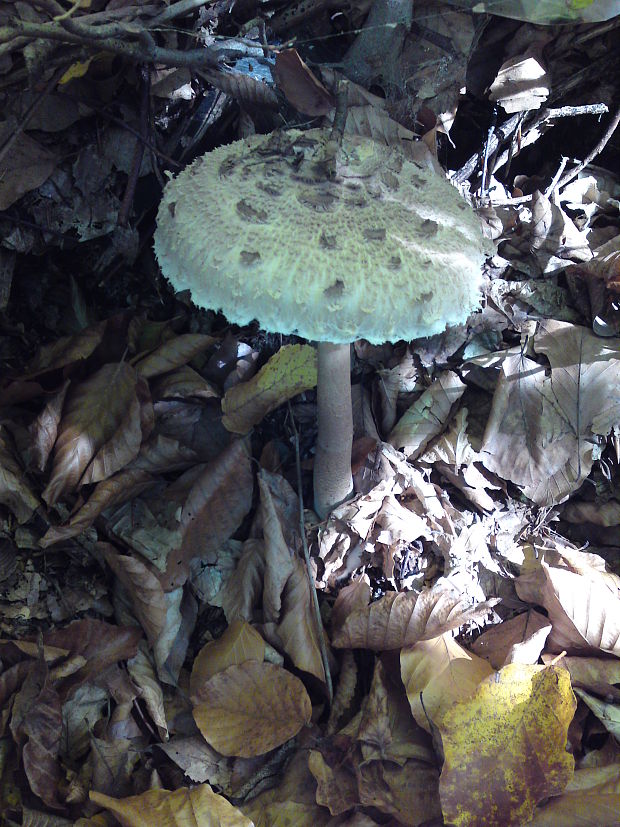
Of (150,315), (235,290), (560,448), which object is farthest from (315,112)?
(560,448)

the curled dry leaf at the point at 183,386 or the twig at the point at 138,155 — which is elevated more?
the twig at the point at 138,155

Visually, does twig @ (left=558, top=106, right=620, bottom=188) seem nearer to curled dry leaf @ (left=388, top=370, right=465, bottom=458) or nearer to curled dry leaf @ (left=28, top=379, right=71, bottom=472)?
curled dry leaf @ (left=388, top=370, right=465, bottom=458)

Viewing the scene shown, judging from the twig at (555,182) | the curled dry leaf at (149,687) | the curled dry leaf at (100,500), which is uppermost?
the twig at (555,182)

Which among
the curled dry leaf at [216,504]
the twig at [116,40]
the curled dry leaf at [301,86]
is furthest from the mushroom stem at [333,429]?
the twig at [116,40]

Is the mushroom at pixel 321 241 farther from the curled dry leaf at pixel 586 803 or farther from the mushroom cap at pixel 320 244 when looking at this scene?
the curled dry leaf at pixel 586 803

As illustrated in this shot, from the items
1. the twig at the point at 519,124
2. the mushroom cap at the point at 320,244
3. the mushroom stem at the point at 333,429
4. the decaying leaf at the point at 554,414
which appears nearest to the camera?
the mushroom cap at the point at 320,244

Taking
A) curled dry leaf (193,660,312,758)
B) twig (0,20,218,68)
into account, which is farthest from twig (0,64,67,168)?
curled dry leaf (193,660,312,758)

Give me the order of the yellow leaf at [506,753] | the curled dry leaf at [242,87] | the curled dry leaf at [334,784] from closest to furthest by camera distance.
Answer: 1. the yellow leaf at [506,753]
2. the curled dry leaf at [334,784]
3. the curled dry leaf at [242,87]

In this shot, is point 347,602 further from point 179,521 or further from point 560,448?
point 560,448
